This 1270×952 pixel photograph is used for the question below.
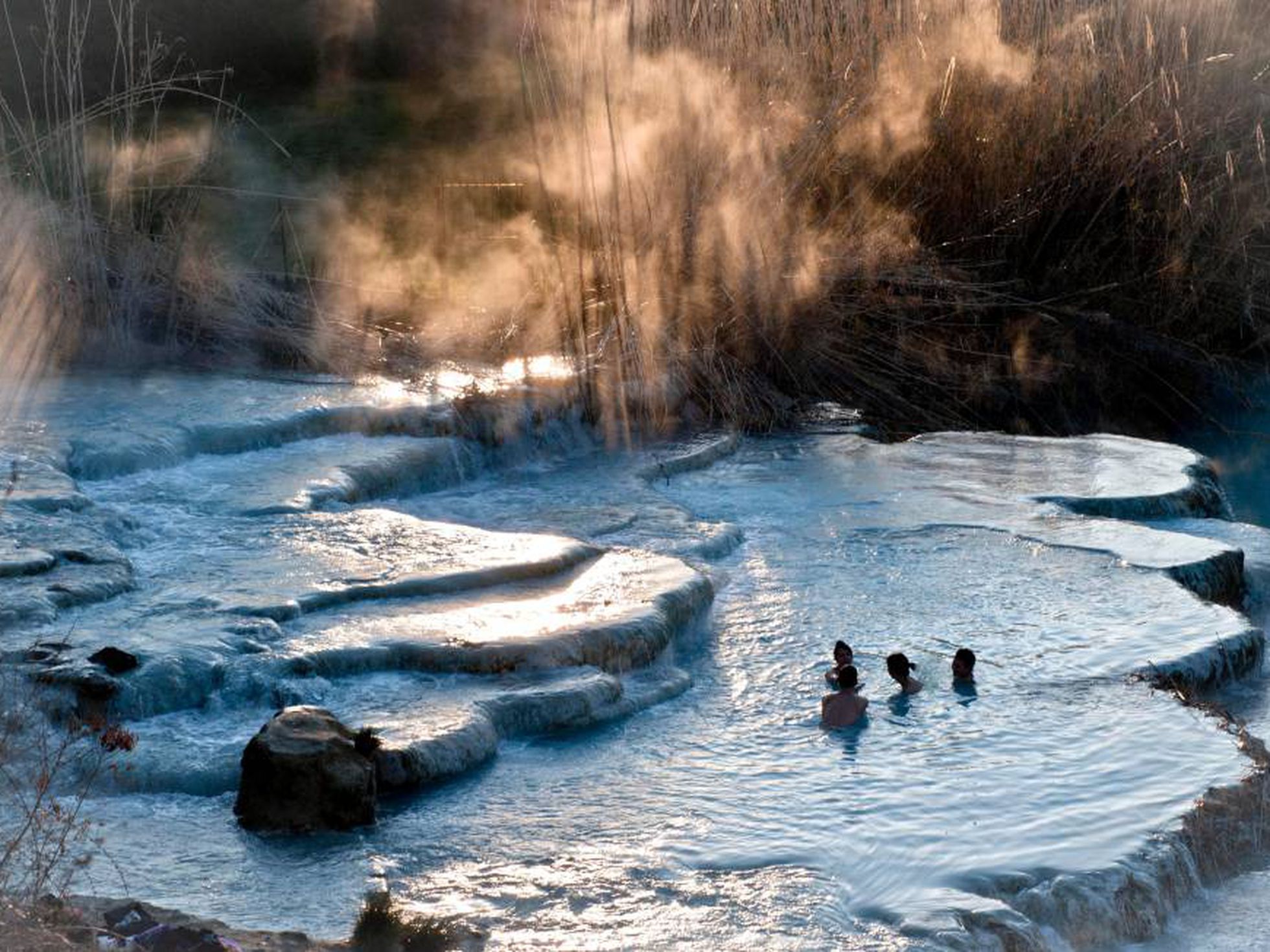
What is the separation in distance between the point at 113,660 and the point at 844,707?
1.57 meters

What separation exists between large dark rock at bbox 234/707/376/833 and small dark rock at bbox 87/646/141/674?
1.63 feet

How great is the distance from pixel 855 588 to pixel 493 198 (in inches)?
225

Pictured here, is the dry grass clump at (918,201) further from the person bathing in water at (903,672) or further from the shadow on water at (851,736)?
the shadow on water at (851,736)

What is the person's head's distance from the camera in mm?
4063

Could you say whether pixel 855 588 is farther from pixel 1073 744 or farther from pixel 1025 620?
pixel 1073 744

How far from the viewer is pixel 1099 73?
27.9 ft

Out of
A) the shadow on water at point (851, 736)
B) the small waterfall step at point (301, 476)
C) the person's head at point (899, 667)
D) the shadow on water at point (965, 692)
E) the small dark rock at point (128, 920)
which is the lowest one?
the shadow on water at point (851, 736)

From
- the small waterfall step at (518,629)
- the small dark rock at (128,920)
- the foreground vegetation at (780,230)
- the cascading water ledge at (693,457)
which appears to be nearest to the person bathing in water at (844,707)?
the small waterfall step at (518,629)

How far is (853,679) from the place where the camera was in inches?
156

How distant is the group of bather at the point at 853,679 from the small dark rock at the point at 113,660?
150 cm

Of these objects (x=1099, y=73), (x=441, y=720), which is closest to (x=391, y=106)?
(x=1099, y=73)

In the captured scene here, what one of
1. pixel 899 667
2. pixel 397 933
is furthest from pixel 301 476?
pixel 397 933

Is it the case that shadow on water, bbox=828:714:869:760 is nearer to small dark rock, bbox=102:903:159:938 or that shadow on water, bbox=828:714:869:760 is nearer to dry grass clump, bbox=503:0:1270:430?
small dark rock, bbox=102:903:159:938

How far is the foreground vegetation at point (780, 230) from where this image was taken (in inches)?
275
